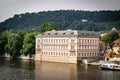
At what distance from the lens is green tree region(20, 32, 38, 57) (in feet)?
281

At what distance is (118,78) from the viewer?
159 ft

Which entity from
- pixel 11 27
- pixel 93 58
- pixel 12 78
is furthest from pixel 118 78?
pixel 11 27

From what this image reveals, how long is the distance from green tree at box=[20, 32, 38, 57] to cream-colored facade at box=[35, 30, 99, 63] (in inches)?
145

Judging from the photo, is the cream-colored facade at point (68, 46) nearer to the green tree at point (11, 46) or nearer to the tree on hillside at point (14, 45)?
the tree on hillside at point (14, 45)

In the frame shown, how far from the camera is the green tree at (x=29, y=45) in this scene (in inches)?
3371

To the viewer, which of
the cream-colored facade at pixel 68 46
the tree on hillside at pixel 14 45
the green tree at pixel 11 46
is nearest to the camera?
the cream-colored facade at pixel 68 46

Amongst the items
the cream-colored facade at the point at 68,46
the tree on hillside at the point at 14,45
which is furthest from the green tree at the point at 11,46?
the cream-colored facade at the point at 68,46

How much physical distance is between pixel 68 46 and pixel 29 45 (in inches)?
524

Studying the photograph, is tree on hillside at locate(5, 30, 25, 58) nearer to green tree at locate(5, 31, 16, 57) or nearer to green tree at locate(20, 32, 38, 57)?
green tree at locate(5, 31, 16, 57)

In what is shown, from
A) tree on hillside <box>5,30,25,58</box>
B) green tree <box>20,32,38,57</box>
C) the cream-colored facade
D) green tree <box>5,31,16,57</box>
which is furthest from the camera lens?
green tree <box>5,31,16,57</box>

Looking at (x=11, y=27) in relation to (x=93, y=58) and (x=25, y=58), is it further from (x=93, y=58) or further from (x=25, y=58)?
(x=93, y=58)

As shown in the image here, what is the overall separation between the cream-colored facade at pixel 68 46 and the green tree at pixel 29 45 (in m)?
3.69

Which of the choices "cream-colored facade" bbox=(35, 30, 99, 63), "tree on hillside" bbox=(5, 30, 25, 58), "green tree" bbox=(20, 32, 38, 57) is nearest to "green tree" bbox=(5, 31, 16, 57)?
"tree on hillside" bbox=(5, 30, 25, 58)

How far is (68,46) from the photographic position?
76.0 metres
